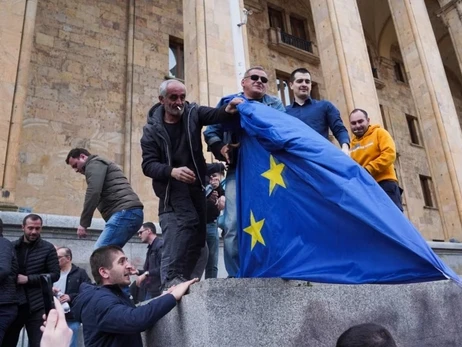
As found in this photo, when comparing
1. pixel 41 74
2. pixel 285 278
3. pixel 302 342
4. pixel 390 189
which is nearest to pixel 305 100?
pixel 390 189

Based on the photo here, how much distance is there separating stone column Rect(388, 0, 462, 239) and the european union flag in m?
9.70

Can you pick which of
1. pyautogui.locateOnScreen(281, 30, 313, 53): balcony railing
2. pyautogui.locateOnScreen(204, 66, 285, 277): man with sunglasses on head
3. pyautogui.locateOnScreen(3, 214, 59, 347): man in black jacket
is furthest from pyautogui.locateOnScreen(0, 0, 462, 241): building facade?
pyautogui.locateOnScreen(204, 66, 285, 277): man with sunglasses on head

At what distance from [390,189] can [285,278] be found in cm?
240

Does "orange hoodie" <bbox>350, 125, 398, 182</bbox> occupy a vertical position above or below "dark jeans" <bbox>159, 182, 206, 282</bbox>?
above

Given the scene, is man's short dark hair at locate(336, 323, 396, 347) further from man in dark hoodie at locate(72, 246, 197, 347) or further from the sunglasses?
the sunglasses

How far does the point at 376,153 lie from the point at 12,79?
19.1ft

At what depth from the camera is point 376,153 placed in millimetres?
4520

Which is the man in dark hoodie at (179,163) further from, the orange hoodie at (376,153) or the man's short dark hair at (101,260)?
the orange hoodie at (376,153)

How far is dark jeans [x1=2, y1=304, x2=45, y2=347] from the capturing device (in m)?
3.88

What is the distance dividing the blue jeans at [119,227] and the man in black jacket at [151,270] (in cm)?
43

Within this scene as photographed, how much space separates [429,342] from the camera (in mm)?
3363

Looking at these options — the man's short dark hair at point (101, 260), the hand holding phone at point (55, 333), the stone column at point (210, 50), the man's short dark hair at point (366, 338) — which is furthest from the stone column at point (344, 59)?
the hand holding phone at point (55, 333)

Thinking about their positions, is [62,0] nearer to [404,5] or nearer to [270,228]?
[404,5]

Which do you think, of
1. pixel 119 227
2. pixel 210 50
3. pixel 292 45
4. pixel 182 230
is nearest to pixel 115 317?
pixel 182 230
